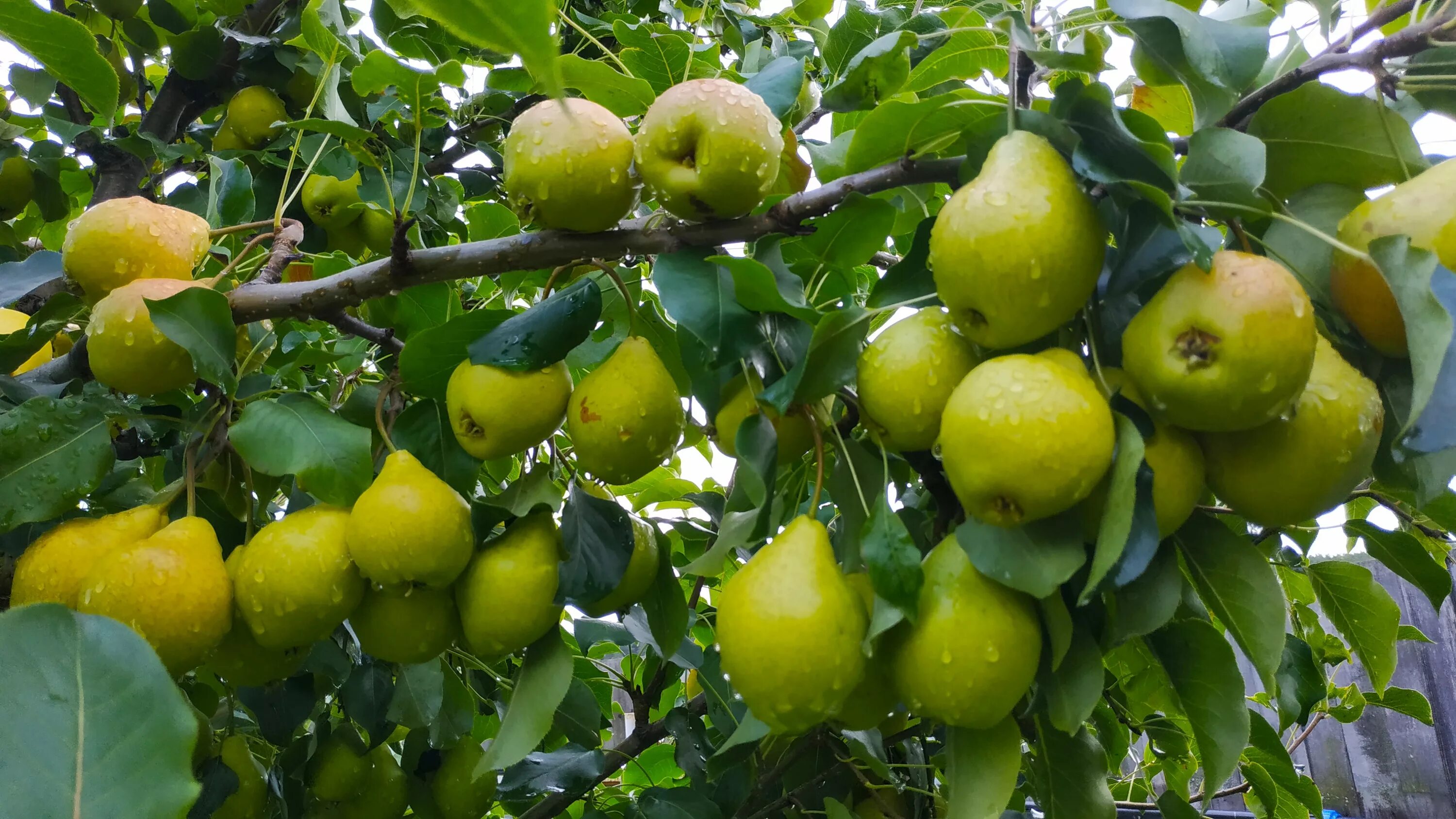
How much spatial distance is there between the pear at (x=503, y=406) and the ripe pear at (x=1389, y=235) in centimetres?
67

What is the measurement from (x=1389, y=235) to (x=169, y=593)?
1024 mm

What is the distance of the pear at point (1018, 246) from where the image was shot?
0.59 metres

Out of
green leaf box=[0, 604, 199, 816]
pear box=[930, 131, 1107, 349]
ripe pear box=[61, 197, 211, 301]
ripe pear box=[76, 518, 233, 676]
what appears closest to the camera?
green leaf box=[0, 604, 199, 816]

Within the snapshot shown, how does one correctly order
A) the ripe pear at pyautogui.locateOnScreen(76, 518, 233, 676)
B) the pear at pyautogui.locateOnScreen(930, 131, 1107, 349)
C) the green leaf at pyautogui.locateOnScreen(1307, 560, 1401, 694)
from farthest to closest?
the green leaf at pyautogui.locateOnScreen(1307, 560, 1401, 694) → the ripe pear at pyautogui.locateOnScreen(76, 518, 233, 676) → the pear at pyautogui.locateOnScreen(930, 131, 1107, 349)

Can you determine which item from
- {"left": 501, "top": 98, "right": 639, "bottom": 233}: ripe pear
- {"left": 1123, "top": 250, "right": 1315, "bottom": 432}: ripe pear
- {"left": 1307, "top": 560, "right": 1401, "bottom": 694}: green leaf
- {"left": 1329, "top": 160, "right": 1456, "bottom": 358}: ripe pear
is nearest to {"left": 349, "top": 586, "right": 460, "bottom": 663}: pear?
{"left": 501, "top": 98, "right": 639, "bottom": 233}: ripe pear

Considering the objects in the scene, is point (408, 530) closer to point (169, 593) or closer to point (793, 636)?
point (169, 593)

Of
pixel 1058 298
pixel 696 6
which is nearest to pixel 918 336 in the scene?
pixel 1058 298

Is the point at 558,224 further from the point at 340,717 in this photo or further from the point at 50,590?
the point at 340,717

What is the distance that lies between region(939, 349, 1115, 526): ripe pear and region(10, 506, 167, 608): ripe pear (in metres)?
0.77

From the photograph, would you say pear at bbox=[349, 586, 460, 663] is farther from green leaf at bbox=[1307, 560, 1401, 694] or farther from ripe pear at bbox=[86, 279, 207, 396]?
green leaf at bbox=[1307, 560, 1401, 694]

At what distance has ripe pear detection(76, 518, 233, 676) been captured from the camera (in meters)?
0.74

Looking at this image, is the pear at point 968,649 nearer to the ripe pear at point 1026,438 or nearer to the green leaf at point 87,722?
the ripe pear at point 1026,438

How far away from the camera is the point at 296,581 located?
78 cm

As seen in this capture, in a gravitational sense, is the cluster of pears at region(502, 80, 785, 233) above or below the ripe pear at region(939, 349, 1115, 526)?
above
